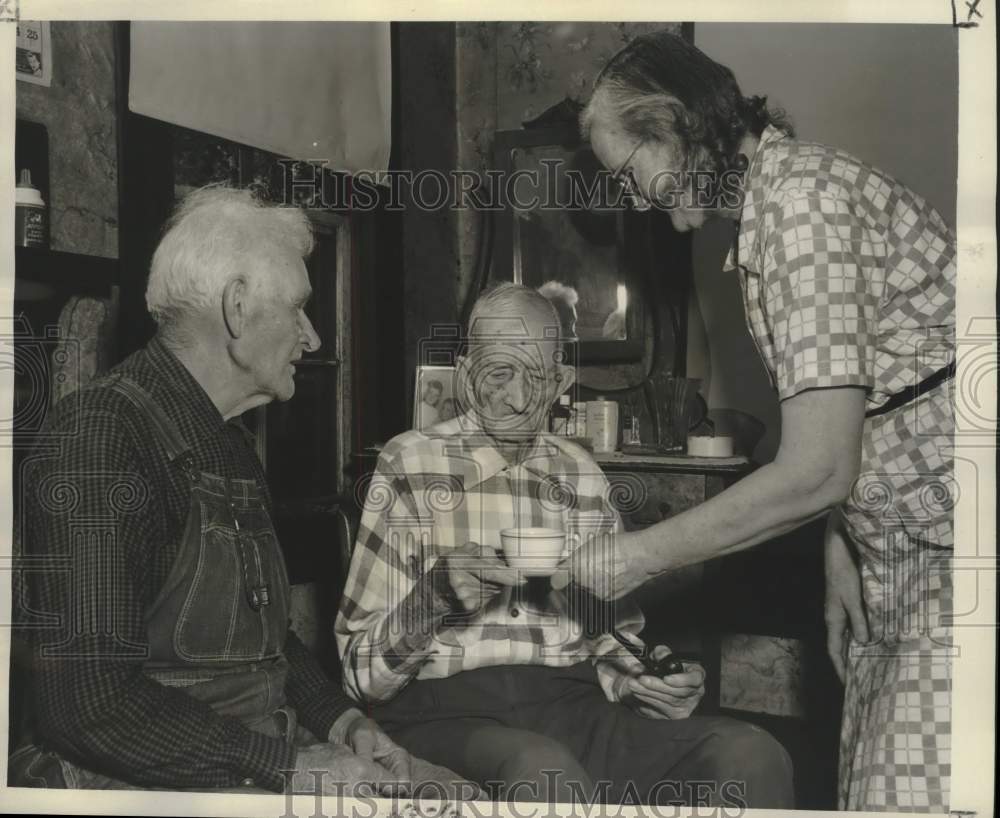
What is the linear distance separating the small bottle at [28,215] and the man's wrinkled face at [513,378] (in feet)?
2.82

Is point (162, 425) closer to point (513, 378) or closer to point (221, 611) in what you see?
point (221, 611)

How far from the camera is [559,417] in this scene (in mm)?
1676

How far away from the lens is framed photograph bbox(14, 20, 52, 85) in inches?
65.5

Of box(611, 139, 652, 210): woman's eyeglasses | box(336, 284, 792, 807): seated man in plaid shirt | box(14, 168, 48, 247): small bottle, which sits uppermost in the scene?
box(611, 139, 652, 210): woman's eyeglasses

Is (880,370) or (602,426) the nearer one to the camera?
(880,370)

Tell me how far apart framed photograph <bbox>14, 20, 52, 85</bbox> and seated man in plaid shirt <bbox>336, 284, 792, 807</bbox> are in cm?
97

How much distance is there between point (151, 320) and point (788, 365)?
120 cm

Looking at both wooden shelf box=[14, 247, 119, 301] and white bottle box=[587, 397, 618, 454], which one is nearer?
wooden shelf box=[14, 247, 119, 301]

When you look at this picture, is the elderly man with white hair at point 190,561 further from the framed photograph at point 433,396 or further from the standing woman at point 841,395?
the standing woman at point 841,395

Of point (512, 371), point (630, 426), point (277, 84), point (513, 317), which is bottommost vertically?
point (630, 426)

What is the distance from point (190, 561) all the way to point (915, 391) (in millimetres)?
1397

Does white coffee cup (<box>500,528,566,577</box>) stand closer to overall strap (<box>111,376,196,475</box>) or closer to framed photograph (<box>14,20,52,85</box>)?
overall strap (<box>111,376,196,475</box>)

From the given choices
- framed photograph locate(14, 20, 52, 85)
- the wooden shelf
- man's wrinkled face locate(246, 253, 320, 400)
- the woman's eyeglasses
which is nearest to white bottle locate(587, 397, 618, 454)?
the woman's eyeglasses

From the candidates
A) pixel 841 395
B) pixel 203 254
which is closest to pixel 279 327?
pixel 203 254
